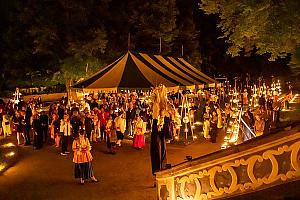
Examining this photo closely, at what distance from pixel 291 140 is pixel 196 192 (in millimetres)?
1729

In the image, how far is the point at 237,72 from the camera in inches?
1960

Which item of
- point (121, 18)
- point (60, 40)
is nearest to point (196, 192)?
point (60, 40)

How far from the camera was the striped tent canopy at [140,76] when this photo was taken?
1561 cm

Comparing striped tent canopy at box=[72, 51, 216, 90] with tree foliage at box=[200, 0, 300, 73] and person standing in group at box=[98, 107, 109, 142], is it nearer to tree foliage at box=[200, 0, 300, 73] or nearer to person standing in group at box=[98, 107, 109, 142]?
person standing in group at box=[98, 107, 109, 142]

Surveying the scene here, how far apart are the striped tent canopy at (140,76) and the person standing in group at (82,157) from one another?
15.3 feet

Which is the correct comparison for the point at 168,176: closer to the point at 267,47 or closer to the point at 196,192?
the point at 196,192

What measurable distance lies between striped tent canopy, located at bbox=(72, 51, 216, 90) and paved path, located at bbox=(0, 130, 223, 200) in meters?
2.43

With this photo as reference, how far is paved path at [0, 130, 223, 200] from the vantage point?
10.4m

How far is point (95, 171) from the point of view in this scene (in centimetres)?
1250

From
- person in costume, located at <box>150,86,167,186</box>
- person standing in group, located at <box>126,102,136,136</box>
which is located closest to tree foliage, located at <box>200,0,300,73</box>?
person in costume, located at <box>150,86,167,186</box>

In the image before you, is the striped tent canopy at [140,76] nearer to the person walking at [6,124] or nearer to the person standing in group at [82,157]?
the person walking at [6,124]

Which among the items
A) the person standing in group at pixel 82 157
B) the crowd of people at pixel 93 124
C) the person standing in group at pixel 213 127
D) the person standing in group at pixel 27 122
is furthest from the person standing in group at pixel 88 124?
the person standing in group at pixel 213 127

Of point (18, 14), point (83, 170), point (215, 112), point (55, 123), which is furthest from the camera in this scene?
point (18, 14)

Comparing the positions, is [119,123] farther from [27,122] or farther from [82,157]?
[82,157]
